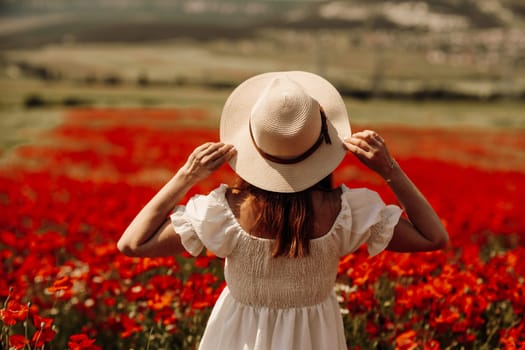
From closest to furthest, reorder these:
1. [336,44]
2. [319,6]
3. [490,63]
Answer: [490,63], [336,44], [319,6]

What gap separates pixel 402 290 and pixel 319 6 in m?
183

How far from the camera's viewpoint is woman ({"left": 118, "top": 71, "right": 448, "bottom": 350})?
81.7 inches

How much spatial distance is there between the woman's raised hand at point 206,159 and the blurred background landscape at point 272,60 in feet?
47.2

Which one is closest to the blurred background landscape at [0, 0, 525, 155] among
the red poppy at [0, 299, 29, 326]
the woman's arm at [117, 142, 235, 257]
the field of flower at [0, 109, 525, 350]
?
the field of flower at [0, 109, 525, 350]

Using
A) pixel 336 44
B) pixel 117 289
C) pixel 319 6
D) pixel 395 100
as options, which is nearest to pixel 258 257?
pixel 117 289

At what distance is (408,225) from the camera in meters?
2.33

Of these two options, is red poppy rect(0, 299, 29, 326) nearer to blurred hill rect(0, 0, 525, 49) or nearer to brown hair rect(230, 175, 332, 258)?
brown hair rect(230, 175, 332, 258)

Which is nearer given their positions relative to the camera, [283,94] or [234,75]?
[283,94]

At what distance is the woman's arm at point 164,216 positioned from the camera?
2.16 meters

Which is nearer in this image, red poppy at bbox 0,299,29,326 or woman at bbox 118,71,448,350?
woman at bbox 118,71,448,350

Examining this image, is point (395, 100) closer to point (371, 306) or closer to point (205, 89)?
point (205, 89)

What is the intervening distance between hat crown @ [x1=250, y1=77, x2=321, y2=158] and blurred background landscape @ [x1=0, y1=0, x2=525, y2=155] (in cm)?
1458

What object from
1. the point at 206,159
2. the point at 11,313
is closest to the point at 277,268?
the point at 206,159

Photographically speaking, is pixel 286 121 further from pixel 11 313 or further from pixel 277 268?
pixel 11 313
